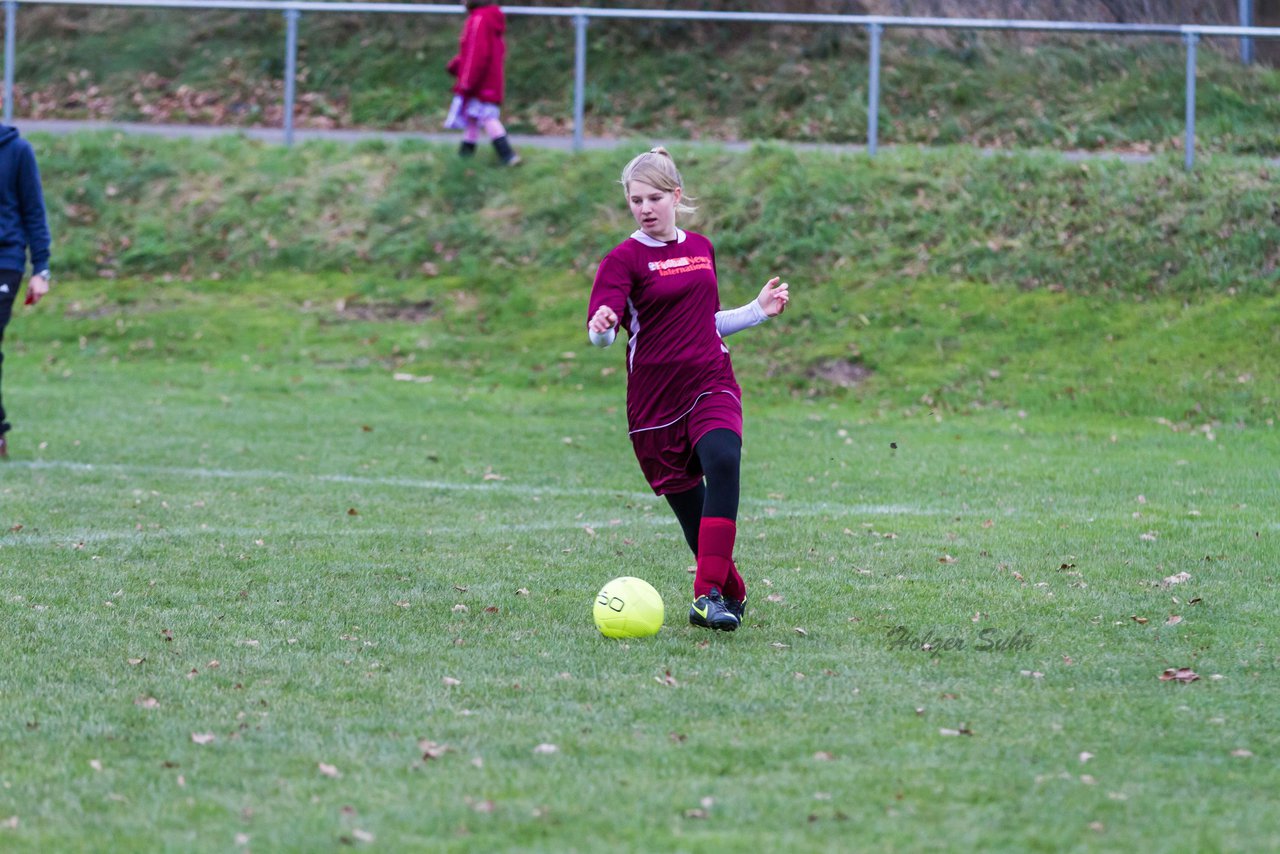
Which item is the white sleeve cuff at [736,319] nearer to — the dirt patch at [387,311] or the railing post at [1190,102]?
the dirt patch at [387,311]

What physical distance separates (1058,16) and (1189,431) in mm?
7720

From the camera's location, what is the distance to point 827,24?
17.3 meters

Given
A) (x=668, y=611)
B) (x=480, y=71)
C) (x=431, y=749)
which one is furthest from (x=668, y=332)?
(x=480, y=71)

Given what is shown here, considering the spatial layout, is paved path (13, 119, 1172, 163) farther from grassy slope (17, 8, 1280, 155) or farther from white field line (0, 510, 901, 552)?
white field line (0, 510, 901, 552)

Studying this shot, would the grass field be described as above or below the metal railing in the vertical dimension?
below

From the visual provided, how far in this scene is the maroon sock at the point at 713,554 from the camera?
577 centimetres

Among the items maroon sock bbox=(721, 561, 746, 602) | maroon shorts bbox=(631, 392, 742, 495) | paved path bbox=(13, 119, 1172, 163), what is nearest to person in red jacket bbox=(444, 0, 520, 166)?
paved path bbox=(13, 119, 1172, 163)

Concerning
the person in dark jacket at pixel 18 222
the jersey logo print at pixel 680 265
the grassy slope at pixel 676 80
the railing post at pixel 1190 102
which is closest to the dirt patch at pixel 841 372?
the grassy slope at pixel 676 80

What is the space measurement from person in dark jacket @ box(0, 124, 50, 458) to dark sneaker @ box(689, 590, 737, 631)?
19.4ft

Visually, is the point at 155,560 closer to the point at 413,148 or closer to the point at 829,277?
the point at 829,277

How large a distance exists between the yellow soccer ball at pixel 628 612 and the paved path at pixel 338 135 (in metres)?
12.2

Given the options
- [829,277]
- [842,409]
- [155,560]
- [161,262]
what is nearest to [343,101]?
[161,262]

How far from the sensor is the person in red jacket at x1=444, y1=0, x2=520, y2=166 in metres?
16.6

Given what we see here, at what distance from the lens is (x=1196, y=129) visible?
1591 centimetres
